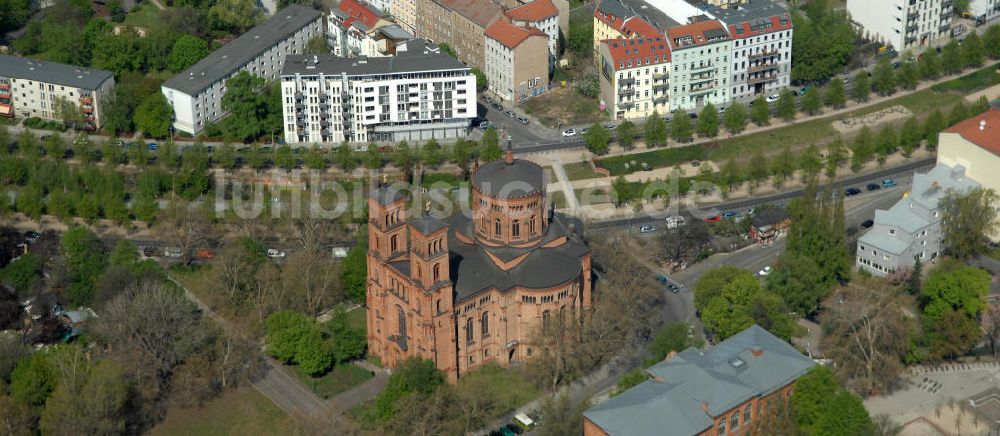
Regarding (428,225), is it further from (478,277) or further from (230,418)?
(230,418)

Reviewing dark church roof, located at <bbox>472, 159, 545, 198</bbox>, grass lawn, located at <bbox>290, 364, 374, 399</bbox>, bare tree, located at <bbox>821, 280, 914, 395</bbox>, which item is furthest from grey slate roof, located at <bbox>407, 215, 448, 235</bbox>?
bare tree, located at <bbox>821, 280, 914, 395</bbox>

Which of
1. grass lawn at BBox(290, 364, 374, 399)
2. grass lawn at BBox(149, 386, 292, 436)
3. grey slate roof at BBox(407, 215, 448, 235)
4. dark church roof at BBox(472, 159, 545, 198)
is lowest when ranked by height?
grass lawn at BBox(149, 386, 292, 436)

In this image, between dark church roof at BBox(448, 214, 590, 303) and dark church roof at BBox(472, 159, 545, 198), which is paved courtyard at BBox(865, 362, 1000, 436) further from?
dark church roof at BBox(472, 159, 545, 198)

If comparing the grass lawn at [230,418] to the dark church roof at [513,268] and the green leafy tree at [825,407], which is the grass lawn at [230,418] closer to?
the dark church roof at [513,268]

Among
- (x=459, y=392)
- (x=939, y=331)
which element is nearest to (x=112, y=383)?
(x=459, y=392)

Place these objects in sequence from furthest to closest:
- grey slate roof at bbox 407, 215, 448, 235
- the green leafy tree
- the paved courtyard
→ the paved courtyard
grey slate roof at bbox 407, 215, 448, 235
the green leafy tree

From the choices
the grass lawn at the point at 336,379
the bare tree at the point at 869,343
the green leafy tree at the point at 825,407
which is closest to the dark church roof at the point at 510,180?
the grass lawn at the point at 336,379

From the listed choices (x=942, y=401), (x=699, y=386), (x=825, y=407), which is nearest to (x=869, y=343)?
(x=942, y=401)
